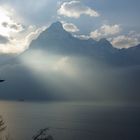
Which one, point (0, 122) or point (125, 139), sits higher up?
point (0, 122)

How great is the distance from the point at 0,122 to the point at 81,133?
151 meters

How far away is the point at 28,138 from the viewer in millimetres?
142250

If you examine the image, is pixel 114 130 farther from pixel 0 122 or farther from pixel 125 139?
pixel 0 122

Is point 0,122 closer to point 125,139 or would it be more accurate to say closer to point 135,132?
point 125,139

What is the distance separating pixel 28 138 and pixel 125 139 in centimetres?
4073

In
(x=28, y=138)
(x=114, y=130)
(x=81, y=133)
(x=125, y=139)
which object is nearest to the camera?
(x=28, y=138)

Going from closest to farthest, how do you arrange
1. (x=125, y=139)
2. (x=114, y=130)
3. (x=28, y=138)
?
(x=28, y=138) < (x=125, y=139) < (x=114, y=130)

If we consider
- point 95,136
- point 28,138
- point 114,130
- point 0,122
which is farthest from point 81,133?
point 0,122

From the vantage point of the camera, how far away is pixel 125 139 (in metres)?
152

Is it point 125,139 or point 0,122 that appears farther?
point 125,139

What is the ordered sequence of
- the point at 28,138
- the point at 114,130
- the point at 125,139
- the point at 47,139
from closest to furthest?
the point at 47,139 → the point at 28,138 → the point at 125,139 → the point at 114,130

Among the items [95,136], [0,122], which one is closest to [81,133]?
[95,136]

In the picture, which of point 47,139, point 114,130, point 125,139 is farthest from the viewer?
point 114,130

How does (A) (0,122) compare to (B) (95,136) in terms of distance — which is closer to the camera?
(A) (0,122)
